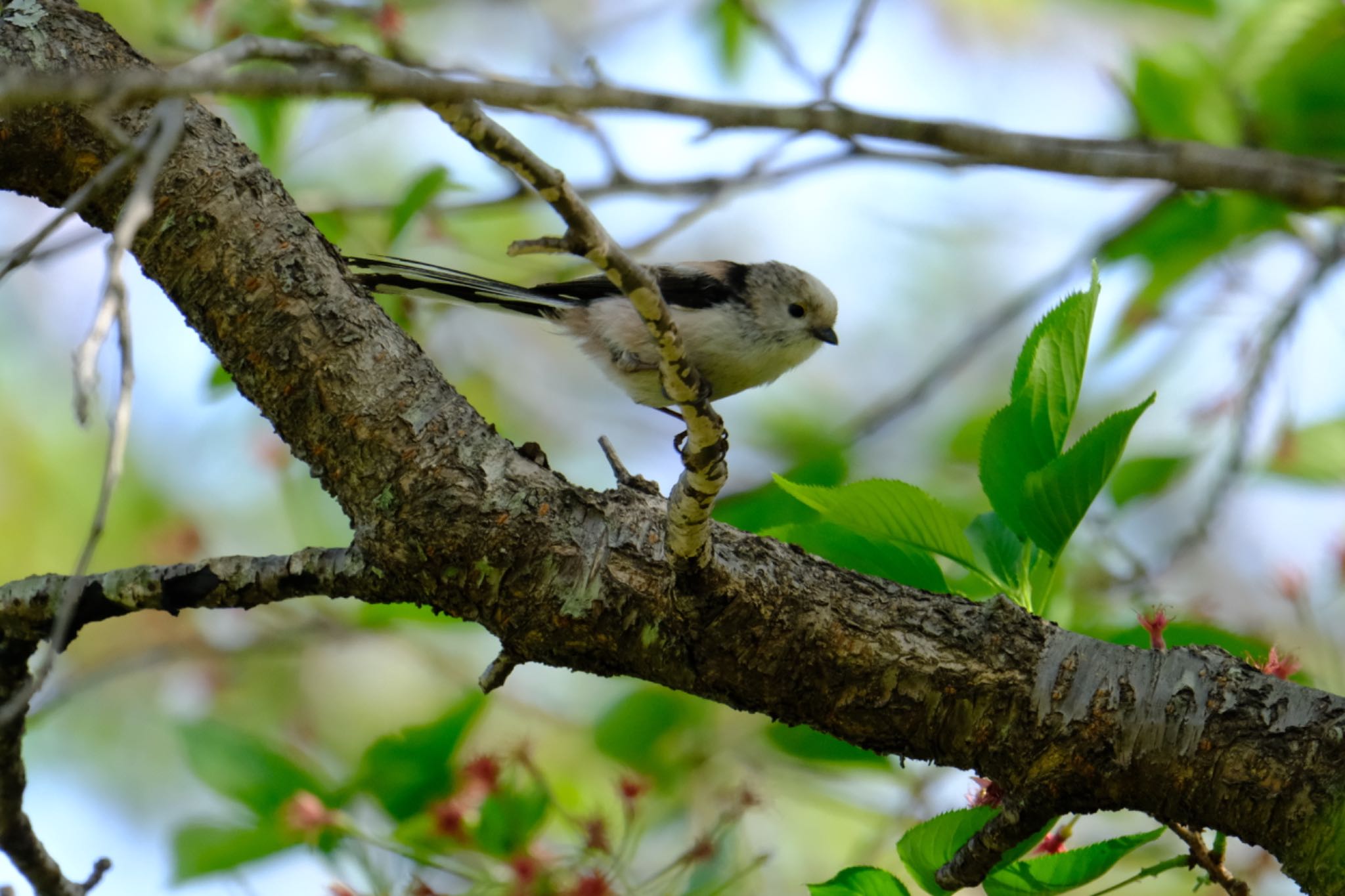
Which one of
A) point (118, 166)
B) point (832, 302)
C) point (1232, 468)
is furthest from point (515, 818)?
point (1232, 468)

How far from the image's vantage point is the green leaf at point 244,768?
3.03 metres

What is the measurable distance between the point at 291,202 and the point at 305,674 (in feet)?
18.9

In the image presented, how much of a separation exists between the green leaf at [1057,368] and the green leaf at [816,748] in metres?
0.93

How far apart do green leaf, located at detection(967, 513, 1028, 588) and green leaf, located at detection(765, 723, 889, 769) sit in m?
0.59

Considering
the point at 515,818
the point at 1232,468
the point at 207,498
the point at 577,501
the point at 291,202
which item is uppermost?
the point at 207,498

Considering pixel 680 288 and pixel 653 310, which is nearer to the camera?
pixel 653 310

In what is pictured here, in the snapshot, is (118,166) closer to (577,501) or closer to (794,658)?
(577,501)

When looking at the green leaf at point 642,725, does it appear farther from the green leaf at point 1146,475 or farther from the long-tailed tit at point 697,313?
the green leaf at point 1146,475

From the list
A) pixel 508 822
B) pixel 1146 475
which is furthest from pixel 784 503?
pixel 1146 475

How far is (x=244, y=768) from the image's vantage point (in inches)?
122

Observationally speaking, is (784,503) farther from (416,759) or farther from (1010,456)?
(416,759)

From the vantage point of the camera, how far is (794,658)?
2.17 meters

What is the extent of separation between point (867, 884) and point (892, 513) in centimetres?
72

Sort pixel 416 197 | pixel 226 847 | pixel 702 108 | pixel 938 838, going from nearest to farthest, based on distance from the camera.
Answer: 1. pixel 702 108
2. pixel 938 838
3. pixel 226 847
4. pixel 416 197
